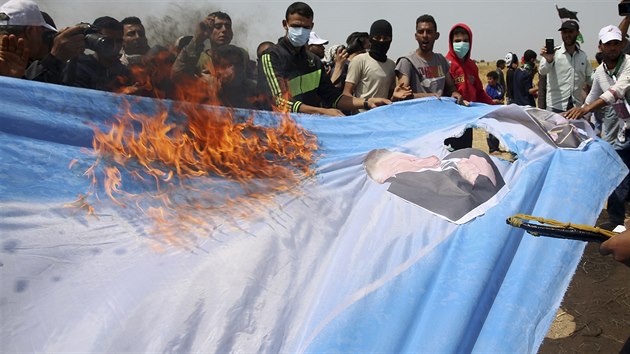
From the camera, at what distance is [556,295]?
2.25 m

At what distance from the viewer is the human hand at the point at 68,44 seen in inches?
126

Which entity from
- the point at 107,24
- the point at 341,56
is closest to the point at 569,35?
the point at 341,56

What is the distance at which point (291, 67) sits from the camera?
4082mm

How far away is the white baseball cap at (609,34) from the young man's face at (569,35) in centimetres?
100

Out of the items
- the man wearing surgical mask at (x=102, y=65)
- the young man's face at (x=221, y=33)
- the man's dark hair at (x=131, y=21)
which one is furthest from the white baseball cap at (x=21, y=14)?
the young man's face at (x=221, y=33)

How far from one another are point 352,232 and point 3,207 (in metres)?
1.44

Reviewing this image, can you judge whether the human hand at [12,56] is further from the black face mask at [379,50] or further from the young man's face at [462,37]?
the young man's face at [462,37]

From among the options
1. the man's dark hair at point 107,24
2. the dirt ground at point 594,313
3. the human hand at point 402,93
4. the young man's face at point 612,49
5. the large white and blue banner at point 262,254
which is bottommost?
A: the dirt ground at point 594,313

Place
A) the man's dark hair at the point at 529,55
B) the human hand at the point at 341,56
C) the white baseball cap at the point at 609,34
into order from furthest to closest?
the man's dark hair at the point at 529,55, the human hand at the point at 341,56, the white baseball cap at the point at 609,34

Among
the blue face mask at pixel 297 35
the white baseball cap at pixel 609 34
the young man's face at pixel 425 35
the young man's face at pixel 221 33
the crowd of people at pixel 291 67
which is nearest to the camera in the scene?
the crowd of people at pixel 291 67

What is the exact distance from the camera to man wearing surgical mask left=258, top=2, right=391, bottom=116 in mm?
3893

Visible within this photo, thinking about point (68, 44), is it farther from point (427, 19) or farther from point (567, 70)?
point (567, 70)

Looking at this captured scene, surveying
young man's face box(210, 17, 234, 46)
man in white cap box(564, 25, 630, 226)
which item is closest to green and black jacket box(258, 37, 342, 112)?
young man's face box(210, 17, 234, 46)

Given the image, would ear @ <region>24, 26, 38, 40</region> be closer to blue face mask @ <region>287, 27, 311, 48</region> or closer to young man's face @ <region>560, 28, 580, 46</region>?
blue face mask @ <region>287, 27, 311, 48</region>
